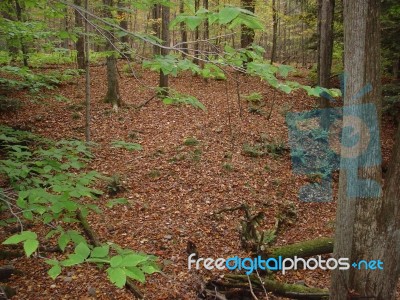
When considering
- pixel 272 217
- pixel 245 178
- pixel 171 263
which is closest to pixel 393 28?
pixel 245 178

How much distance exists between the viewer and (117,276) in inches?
54.6

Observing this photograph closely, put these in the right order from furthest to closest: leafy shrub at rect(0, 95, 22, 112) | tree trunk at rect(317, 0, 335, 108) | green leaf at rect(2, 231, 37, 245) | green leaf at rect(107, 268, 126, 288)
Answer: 1. leafy shrub at rect(0, 95, 22, 112)
2. tree trunk at rect(317, 0, 335, 108)
3. green leaf at rect(2, 231, 37, 245)
4. green leaf at rect(107, 268, 126, 288)

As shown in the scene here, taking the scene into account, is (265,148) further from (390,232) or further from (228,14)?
(228,14)

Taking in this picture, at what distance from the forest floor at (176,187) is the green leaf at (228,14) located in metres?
2.10

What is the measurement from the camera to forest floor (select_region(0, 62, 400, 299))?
5098mm

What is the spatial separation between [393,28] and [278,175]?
26.3 ft

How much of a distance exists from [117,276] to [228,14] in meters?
1.59

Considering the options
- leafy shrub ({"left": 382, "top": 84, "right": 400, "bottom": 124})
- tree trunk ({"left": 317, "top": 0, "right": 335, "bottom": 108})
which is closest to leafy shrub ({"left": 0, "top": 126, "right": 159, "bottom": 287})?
tree trunk ({"left": 317, "top": 0, "right": 335, "bottom": 108})

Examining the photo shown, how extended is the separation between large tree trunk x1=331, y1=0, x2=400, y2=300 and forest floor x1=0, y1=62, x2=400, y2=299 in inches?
60.3

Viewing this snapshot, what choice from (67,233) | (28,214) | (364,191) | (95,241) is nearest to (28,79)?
(95,241)

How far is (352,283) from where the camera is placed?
3.76 metres

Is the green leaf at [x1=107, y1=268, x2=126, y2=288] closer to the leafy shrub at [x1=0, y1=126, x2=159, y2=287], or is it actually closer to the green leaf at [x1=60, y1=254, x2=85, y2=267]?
the leafy shrub at [x1=0, y1=126, x2=159, y2=287]

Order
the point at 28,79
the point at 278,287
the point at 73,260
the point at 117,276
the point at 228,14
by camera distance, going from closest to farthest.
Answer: the point at 117,276 < the point at 73,260 < the point at 228,14 < the point at 278,287 < the point at 28,79

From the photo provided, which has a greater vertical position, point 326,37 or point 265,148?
point 326,37
